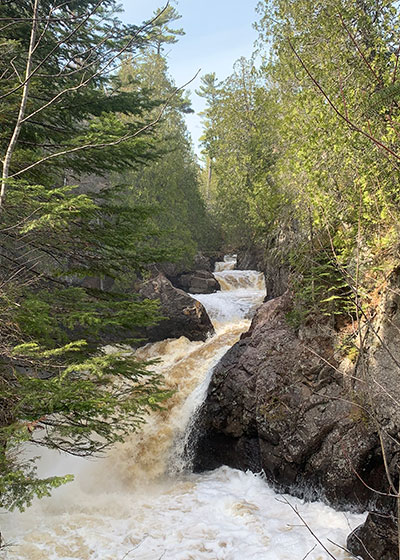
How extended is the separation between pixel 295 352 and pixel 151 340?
25.4 ft

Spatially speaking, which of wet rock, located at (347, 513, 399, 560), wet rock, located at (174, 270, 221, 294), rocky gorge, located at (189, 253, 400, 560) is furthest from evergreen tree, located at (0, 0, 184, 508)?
wet rock, located at (174, 270, 221, 294)

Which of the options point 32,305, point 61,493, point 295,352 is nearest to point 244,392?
point 295,352

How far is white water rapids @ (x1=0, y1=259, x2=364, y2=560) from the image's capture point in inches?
257

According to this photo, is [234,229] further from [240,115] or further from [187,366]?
[187,366]

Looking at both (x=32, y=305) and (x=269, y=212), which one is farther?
(x=269, y=212)

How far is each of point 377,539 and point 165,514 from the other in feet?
13.1

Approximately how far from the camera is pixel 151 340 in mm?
15633

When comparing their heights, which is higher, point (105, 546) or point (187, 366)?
point (187, 366)

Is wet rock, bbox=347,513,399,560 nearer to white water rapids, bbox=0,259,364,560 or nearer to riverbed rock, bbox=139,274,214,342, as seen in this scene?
white water rapids, bbox=0,259,364,560

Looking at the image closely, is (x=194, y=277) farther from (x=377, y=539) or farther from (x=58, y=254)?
(x=377, y=539)

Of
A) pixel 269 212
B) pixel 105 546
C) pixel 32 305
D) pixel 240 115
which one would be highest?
pixel 240 115

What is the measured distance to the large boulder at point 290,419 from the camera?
747cm

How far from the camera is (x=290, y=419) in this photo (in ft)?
27.7

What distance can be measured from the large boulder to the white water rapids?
0.44 m
